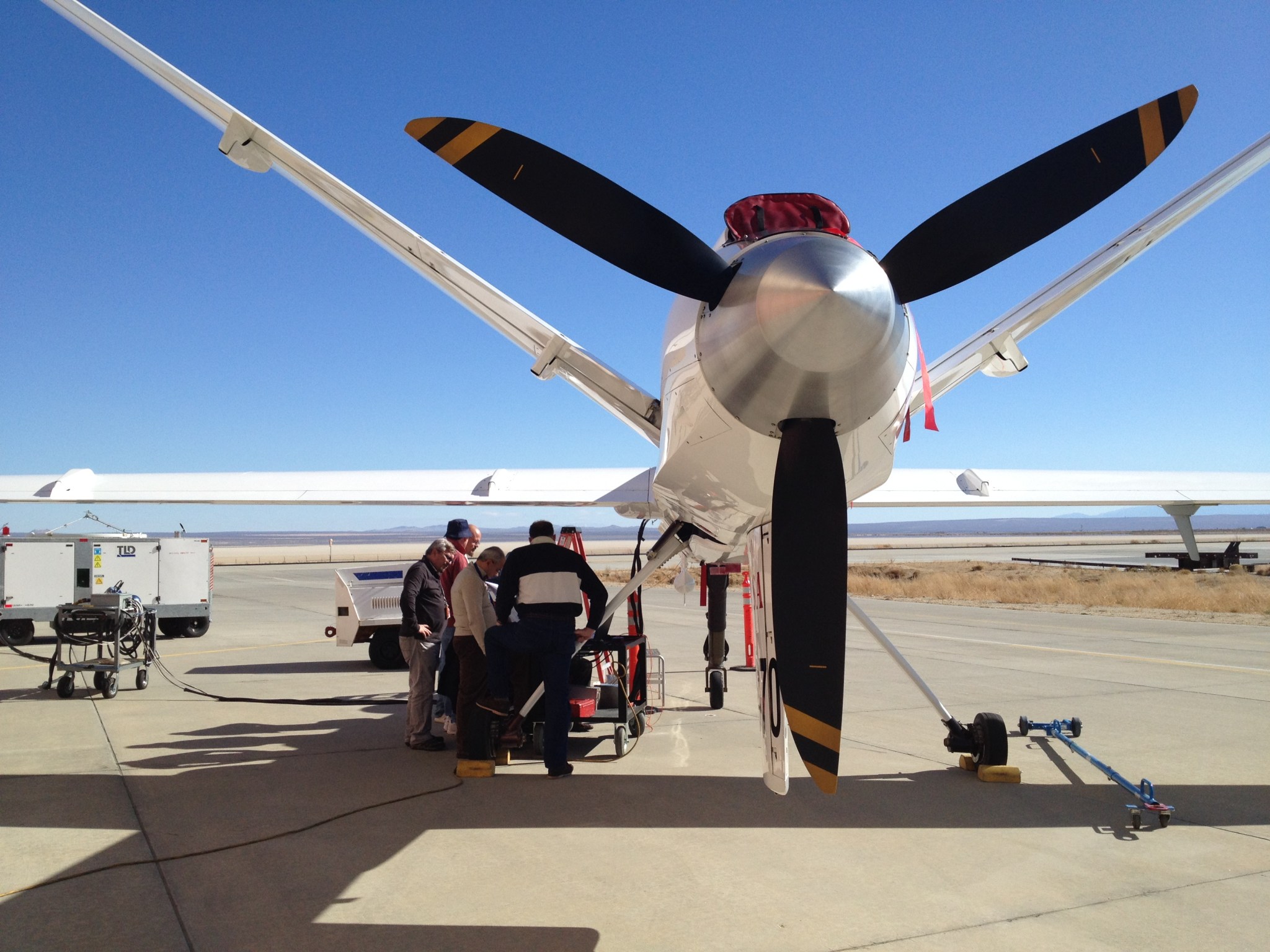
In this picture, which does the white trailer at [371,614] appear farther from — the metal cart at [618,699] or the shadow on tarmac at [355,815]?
the metal cart at [618,699]

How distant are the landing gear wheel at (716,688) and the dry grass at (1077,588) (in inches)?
620

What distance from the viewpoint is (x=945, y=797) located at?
5672 mm

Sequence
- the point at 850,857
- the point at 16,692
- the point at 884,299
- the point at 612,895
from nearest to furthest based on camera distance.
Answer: the point at 884,299 → the point at 612,895 → the point at 850,857 → the point at 16,692

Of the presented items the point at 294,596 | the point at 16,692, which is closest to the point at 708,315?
the point at 16,692

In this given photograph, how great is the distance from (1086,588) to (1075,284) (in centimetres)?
2155

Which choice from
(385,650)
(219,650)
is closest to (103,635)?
(385,650)

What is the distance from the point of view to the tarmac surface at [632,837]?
3.66 meters

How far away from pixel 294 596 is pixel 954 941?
2606 centimetres

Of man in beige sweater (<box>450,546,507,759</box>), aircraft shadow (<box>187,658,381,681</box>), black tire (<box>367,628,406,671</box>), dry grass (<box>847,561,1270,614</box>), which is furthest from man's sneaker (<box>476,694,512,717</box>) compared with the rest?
dry grass (<box>847,561,1270,614</box>)

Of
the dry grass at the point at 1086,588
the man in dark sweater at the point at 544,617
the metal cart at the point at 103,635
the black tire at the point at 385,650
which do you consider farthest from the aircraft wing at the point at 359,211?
the dry grass at the point at 1086,588

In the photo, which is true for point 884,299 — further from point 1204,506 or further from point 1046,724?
point 1204,506

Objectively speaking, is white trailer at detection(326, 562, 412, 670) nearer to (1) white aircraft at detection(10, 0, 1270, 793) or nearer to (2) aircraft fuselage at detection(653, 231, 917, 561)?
(1) white aircraft at detection(10, 0, 1270, 793)

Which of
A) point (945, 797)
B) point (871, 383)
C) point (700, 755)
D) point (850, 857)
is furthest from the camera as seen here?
point (700, 755)

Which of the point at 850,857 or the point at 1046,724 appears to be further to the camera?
the point at 1046,724
